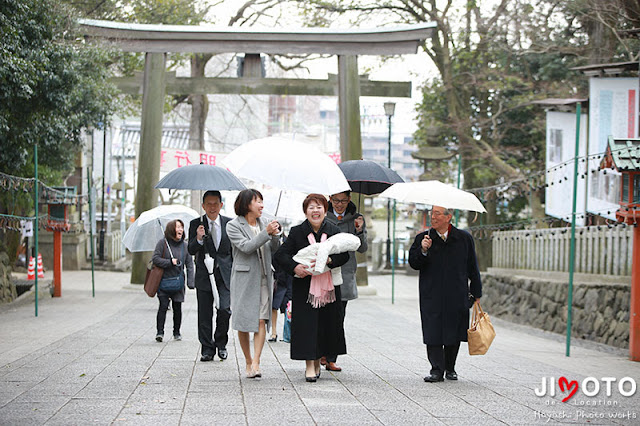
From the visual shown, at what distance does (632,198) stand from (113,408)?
25.4ft

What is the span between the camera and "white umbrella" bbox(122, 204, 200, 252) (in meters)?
12.6

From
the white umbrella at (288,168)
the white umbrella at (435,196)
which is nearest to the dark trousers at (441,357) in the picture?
the white umbrella at (435,196)

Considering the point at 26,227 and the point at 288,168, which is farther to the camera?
the point at 26,227

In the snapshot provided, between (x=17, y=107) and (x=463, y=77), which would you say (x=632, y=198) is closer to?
(x=17, y=107)

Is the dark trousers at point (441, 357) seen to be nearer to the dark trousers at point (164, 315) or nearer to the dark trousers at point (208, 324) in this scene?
the dark trousers at point (208, 324)

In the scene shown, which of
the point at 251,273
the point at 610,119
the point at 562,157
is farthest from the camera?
the point at 562,157

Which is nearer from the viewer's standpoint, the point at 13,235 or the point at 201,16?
the point at 13,235

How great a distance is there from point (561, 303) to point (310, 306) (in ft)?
33.4

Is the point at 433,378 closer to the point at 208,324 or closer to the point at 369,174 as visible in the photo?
the point at 369,174

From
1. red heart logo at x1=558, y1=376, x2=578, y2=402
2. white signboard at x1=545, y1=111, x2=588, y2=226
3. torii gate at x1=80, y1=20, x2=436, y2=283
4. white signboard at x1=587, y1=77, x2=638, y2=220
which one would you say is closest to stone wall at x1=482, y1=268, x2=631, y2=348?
white signboard at x1=587, y1=77, x2=638, y2=220

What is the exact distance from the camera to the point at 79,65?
54.4 feet

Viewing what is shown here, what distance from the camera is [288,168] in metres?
7.78

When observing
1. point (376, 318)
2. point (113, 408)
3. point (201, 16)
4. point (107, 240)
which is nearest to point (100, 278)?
point (107, 240)

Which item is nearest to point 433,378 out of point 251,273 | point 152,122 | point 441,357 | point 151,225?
point 441,357
